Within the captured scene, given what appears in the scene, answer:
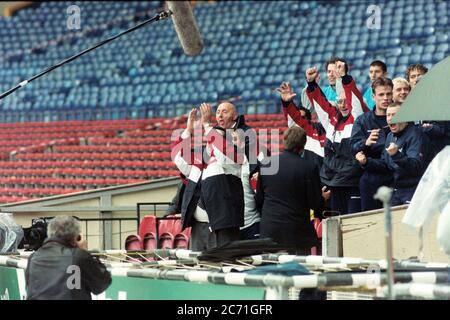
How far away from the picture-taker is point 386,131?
8844 millimetres

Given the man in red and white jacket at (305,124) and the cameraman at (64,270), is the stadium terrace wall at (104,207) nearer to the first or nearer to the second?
the man in red and white jacket at (305,124)

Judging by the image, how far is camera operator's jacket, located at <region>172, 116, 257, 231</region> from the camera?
27.9 ft

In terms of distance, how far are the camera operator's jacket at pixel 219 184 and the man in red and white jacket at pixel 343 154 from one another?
881mm

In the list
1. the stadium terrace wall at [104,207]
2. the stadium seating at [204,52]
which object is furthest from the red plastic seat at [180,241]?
the stadium seating at [204,52]

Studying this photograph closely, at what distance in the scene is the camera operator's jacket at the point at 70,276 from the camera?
6.12 meters

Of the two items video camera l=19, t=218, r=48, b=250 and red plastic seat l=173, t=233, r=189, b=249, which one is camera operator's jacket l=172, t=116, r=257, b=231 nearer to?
video camera l=19, t=218, r=48, b=250

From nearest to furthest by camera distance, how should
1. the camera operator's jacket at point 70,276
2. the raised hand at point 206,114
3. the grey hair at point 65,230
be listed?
the camera operator's jacket at point 70,276, the grey hair at point 65,230, the raised hand at point 206,114

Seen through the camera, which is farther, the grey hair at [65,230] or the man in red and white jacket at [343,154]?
the man in red and white jacket at [343,154]

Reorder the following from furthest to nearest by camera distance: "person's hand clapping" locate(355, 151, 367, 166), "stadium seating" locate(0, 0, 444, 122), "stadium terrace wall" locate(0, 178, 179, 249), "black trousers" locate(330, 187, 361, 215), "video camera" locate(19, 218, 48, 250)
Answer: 1. "stadium seating" locate(0, 0, 444, 122)
2. "stadium terrace wall" locate(0, 178, 179, 249)
3. "video camera" locate(19, 218, 48, 250)
4. "black trousers" locate(330, 187, 361, 215)
5. "person's hand clapping" locate(355, 151, 367, 166)

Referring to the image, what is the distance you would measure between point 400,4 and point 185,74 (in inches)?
229

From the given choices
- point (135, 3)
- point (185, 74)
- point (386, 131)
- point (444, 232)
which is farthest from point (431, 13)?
point (444, 232)

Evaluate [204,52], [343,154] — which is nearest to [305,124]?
[343,154]

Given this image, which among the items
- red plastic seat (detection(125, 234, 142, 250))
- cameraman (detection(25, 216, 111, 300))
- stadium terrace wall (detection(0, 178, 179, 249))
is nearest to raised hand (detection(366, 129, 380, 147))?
cameraman (detection(25, 216, 111, 300))
